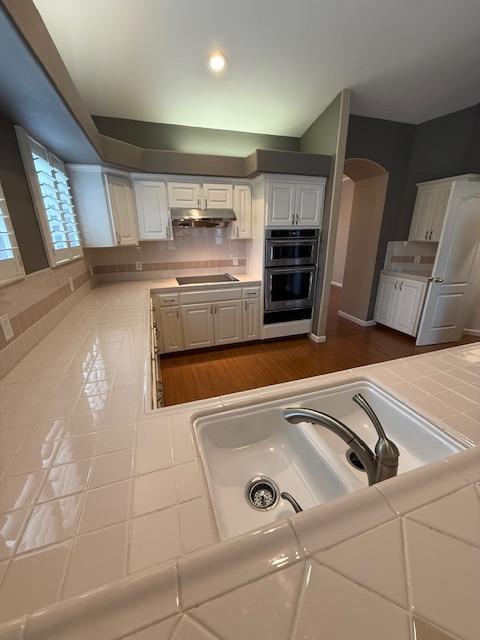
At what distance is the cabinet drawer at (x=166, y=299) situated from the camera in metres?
2.87

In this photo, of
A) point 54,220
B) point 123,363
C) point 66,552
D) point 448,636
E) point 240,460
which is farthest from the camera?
point 54,220

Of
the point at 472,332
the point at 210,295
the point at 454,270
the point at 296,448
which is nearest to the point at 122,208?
the point at 210,295

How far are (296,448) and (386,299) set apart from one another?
3.48m

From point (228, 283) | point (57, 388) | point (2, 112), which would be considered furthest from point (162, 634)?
point (228, 283)

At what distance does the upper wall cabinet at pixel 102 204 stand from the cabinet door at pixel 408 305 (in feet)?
11.5

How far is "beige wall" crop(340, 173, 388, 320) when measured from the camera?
357 cm

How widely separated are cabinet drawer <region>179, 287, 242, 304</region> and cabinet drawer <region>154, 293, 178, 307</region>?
7 cm

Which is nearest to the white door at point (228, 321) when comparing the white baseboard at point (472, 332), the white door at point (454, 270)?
the white door at point (454, 270)

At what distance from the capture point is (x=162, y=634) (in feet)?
1.07

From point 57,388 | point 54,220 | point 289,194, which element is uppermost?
point 289,194

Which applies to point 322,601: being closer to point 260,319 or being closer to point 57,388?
point 57,388

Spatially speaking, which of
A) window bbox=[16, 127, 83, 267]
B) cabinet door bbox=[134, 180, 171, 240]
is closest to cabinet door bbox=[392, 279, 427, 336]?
cabinet door bbox=[134, 180, 171, 240]

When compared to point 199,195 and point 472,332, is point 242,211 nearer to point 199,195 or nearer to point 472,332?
point 199,195

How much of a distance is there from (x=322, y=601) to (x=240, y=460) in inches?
23.9
